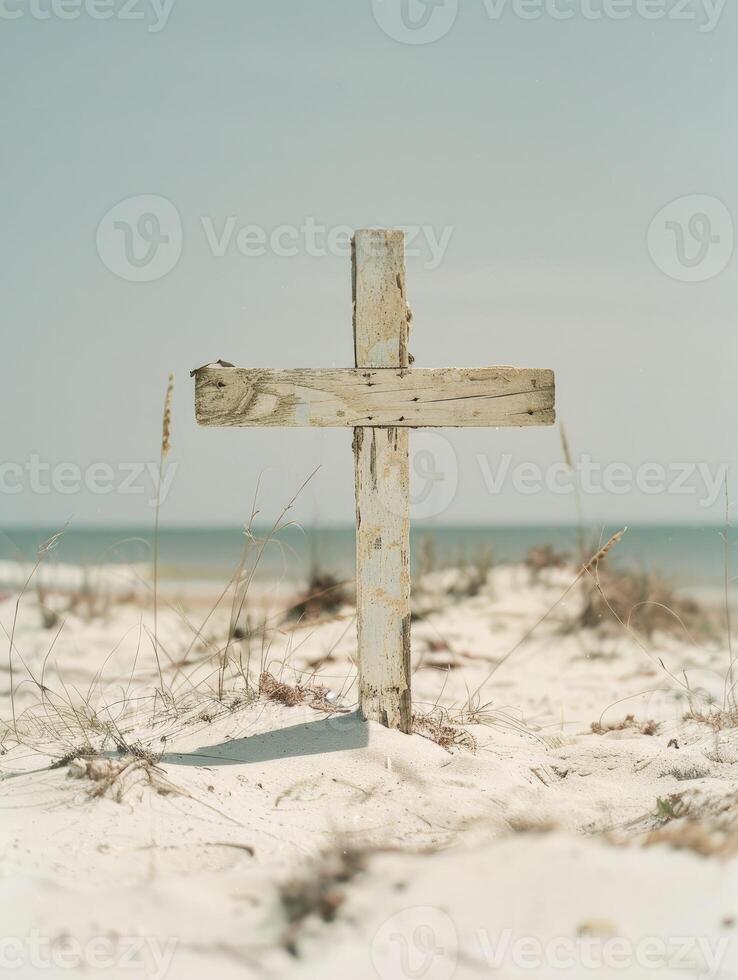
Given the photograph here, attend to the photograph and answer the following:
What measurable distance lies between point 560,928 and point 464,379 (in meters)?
2.43

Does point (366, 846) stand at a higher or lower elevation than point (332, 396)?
lower

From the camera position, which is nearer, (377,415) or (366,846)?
(366,846)

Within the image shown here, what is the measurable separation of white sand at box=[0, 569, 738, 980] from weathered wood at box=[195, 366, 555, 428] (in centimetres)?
134

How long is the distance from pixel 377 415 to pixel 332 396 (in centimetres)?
21

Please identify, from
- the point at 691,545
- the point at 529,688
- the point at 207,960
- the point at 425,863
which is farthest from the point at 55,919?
the point at 691,545

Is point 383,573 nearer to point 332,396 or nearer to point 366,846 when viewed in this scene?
point 332,396

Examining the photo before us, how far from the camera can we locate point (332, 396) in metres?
3.88

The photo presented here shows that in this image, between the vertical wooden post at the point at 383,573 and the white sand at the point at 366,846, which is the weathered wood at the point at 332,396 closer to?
the vertical wooden post at the point at 383,573

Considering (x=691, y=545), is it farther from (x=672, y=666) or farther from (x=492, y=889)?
(x=492, y=889)

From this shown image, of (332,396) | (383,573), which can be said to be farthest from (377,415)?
(383,573)

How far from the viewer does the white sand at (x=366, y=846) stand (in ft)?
6.40

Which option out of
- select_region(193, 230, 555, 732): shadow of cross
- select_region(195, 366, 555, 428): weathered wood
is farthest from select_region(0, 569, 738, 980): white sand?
select_region(195, 366, 555, 428): weathered wood

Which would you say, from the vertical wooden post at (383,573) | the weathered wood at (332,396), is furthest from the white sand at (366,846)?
the weathered wood at (332,396)

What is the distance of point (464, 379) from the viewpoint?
3.93 metres
